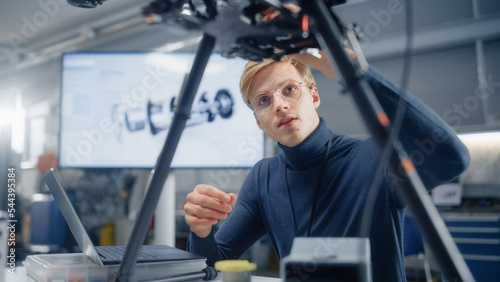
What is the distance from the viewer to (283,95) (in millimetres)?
1047

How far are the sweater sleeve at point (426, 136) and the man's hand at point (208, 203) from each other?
0.34 metres

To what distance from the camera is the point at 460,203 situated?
12.0 feet

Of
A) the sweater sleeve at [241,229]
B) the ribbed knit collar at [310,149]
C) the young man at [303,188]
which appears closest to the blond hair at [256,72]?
the young man at [303,188]

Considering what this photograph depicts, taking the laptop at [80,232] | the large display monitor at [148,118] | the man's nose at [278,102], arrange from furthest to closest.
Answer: the large display monitor at [148,118], the man's nose at [278,102], the laptop at [80,232]

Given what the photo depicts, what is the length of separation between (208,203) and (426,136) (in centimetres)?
44

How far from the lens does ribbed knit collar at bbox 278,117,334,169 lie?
1103mm

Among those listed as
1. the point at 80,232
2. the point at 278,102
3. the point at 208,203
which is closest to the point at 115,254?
the point at 80,232

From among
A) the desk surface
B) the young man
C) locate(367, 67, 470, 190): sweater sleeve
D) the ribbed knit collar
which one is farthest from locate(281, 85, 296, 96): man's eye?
the desk surface

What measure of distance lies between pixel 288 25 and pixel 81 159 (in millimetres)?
1274

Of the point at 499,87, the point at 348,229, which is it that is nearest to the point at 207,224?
the point at 348,229

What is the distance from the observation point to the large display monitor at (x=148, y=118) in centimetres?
150

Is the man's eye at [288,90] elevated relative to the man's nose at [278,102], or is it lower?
elevated

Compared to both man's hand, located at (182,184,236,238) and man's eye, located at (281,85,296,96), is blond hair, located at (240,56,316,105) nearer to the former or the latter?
man's eye, located at (281,85,296,96)

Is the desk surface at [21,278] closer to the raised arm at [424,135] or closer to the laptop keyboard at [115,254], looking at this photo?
the laptop keyboard at [115,254]
